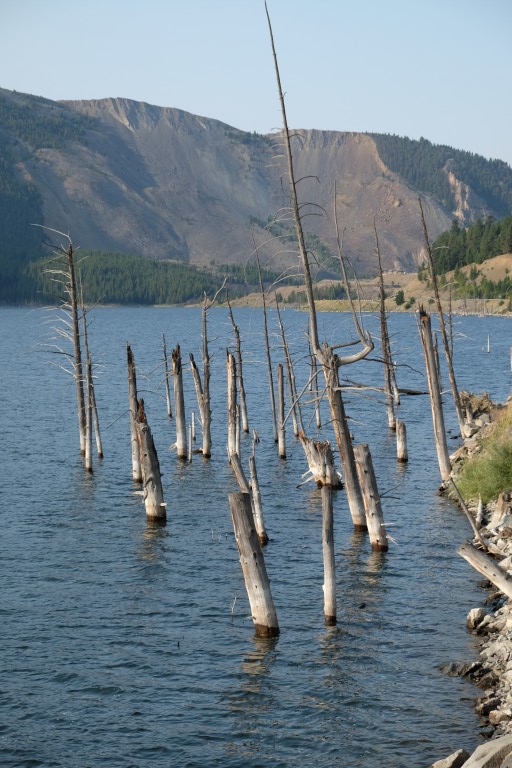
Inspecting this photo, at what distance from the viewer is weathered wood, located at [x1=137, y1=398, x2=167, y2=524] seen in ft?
115

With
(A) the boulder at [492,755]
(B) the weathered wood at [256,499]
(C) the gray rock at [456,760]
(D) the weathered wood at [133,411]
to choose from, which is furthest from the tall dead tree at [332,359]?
(D) the weathered wood at [133,411]

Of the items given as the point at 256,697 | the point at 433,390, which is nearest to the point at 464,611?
the point at 256,697

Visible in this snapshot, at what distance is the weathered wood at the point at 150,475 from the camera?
34906 mm

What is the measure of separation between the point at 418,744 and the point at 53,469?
3376 centimetres

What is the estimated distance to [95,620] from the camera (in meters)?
26.0

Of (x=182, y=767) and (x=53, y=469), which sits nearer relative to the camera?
(x=182, y=767)

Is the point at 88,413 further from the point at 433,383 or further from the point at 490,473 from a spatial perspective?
the point at 490,473

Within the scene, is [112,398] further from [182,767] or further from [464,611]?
[182,767]

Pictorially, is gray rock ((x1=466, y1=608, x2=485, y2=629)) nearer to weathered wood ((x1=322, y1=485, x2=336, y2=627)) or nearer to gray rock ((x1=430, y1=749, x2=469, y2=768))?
weathered wood ((x1=322, y1=485, x2=336, y2=627))


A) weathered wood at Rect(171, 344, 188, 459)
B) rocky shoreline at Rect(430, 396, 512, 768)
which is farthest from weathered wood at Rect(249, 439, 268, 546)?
weathered wood at Rect(171, 344, 188, 459)

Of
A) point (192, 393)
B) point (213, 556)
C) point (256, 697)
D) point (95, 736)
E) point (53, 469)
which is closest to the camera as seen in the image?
point (95, 736)

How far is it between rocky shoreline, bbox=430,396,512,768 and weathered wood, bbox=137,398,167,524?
38.0 feet

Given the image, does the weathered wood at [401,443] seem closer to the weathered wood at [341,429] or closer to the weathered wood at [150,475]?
the weathered wood at [150,475]

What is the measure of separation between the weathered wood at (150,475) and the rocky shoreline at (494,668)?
11571mm
